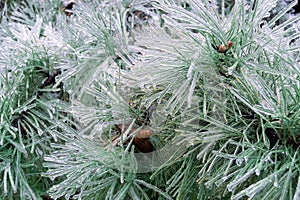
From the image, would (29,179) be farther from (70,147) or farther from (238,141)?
(238,141)

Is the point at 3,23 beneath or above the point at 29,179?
above

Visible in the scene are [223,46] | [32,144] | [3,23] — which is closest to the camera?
[223,46]

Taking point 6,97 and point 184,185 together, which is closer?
point 184,185

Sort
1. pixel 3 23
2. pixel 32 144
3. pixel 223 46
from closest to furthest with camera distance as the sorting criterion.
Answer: pixel 223 46
pixel 32 144
pixel 3 23

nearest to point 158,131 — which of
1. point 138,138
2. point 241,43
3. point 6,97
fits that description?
point 138,138

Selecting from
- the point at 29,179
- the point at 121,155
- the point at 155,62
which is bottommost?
the point at 29,179

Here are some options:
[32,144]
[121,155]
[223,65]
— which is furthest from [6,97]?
[223,65]
